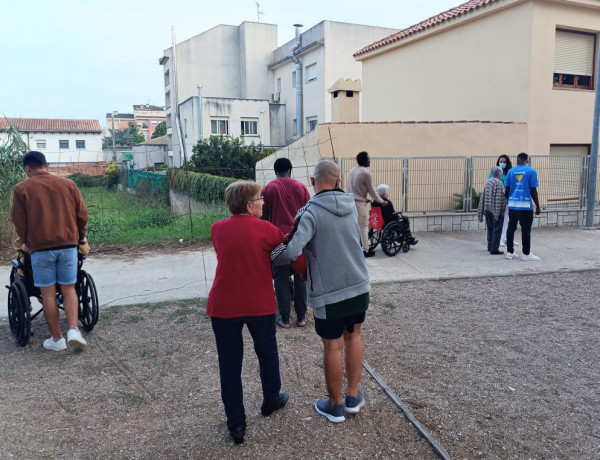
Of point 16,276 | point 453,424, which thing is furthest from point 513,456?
point 16,276

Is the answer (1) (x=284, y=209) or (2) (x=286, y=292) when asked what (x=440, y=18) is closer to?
(1) (x=284, y=209)

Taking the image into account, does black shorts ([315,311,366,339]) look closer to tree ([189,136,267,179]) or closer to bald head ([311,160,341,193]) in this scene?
bald head ([311,160,341,193])

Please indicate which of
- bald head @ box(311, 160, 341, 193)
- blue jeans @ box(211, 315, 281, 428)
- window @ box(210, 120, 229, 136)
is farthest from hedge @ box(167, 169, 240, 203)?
window @ box(210, 120, 229, 136)

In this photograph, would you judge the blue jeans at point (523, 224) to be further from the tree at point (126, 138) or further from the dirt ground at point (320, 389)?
the tree at point (126, 138)

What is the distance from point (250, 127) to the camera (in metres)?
33.1

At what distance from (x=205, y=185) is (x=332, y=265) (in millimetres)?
13547

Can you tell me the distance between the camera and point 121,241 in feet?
31.5

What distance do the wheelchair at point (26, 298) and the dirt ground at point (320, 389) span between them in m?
0.16

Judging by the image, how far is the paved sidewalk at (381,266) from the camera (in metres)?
6.68

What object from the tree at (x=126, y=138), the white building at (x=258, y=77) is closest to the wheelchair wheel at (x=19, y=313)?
the white building at (x=258, y=77)

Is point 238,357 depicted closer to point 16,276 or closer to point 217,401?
point 217,401

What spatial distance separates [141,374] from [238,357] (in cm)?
143

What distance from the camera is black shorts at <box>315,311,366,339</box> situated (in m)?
3.21

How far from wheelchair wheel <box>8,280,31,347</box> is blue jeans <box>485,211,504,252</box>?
7156mm
